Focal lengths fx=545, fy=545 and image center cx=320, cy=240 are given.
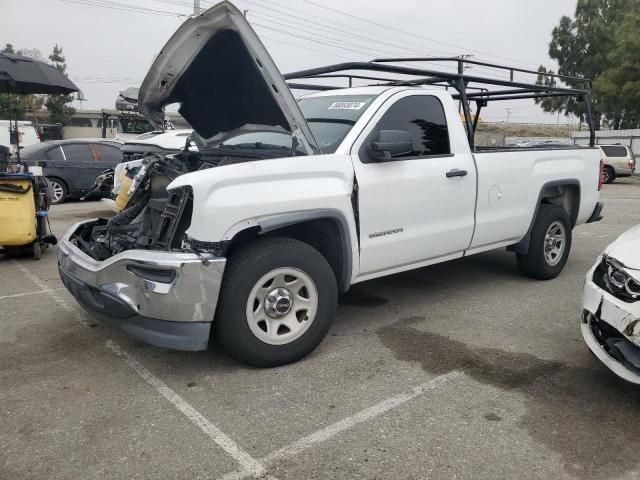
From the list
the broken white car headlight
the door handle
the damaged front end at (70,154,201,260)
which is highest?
the door handle

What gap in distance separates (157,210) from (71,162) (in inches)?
383

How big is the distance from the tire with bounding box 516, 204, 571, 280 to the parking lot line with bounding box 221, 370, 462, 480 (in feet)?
8.36

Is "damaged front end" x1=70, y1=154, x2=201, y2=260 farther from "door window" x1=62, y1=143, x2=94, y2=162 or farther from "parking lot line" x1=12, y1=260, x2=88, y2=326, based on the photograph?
"door window" x1=62, y1=143, x2=94, y2=162

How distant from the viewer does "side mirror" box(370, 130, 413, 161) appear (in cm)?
386

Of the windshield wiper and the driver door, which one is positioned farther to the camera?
the windshield wiper

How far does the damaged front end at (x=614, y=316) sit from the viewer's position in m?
3.00

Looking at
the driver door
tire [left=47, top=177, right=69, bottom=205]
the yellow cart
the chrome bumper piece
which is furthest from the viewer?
tire [left=47, top=177, right=69, bottom=205]

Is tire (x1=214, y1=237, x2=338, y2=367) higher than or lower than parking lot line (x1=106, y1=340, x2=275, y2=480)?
higher

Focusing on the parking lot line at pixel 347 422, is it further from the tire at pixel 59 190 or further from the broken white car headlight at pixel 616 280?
the tire at pixel 59 190

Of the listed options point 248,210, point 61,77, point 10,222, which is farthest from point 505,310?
point 61,77

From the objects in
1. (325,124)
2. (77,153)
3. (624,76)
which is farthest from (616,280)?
(624,76)

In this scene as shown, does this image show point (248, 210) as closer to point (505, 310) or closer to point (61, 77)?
point (505, 310)

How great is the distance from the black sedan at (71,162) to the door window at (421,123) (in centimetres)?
1031

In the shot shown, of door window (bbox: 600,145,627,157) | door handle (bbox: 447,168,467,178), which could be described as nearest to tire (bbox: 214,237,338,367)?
door handle (bbox: 447,168,467,178)
